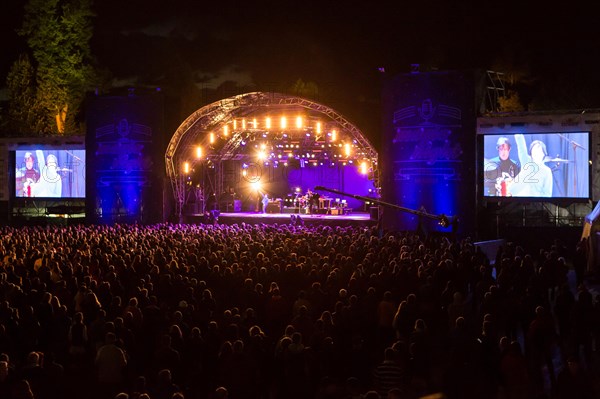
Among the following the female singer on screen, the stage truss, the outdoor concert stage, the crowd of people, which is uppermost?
the stage truss

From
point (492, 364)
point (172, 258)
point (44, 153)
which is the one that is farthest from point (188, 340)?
point (44, 153)

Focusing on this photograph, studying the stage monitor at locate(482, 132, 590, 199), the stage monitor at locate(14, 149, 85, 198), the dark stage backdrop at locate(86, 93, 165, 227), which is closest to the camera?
the stage monitor at locate(482, 132, 590, 199)

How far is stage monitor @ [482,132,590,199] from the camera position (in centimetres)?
2547

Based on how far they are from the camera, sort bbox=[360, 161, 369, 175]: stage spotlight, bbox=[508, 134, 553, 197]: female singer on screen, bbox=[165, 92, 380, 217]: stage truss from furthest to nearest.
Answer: bbox=[360, 161, 369, 175]: stage spotlight
bbox=[165, 92, 380, 217]: stage truss
bbox=[508, 134, 553, 197]: female singer on screen

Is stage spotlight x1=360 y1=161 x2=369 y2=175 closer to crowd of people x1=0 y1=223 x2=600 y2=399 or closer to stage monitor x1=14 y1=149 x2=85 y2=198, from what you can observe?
stage monitor x1=14 y1=149 x2=85 y2=198

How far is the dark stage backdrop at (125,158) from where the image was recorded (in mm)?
31953

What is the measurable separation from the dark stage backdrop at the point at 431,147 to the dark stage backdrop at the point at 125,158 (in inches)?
A: 449

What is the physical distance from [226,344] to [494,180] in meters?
21.0

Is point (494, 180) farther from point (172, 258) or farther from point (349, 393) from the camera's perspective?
point (349, 393)

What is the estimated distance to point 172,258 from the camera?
49.8 feet

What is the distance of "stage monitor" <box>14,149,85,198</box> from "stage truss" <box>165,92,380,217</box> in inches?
217

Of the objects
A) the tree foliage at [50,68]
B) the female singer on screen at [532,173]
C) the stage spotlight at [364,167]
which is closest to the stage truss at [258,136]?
the stage spotlight at [364,167]

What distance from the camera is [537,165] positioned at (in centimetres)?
2616

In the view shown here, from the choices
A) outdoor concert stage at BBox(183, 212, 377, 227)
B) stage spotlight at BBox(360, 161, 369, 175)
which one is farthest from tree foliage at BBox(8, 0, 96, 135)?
stage spotlight at BBox(360, 161, 369, 175)
